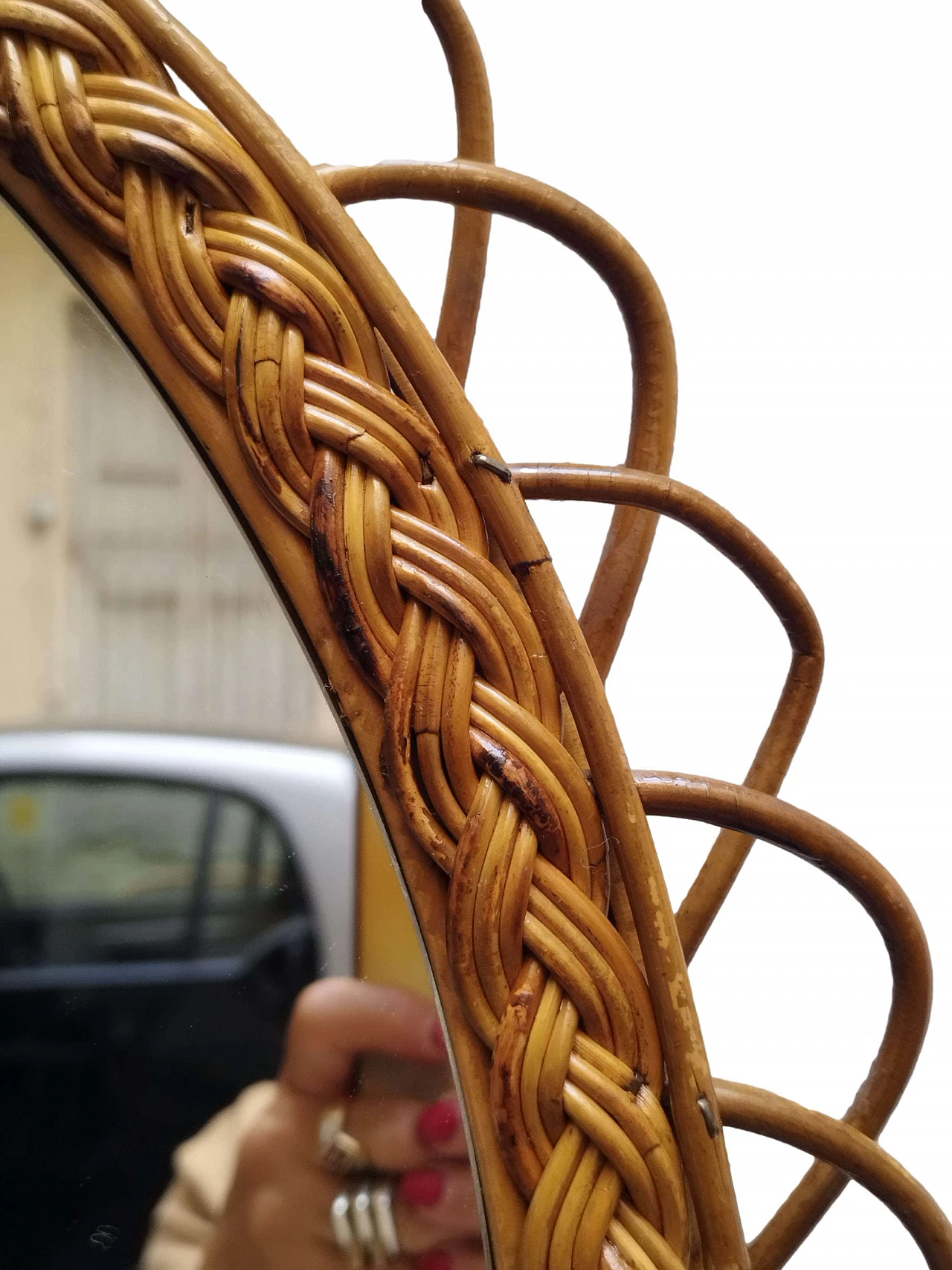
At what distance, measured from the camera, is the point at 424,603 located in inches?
8.1

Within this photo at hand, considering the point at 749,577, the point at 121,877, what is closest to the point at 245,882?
the point at 121,877

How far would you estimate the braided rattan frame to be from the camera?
200 millimetres

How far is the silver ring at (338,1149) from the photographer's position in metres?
0.21

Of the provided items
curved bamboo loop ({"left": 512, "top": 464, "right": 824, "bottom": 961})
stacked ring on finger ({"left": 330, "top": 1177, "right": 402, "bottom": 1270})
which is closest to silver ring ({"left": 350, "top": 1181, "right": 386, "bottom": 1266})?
stacked ring on finger ({"left": 330, "top": 1177, "right": 402, "bottom": 1270})

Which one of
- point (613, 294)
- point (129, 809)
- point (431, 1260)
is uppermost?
point (613, 294)

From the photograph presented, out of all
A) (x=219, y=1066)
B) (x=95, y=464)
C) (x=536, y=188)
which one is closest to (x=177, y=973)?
(x=219, y=1066)

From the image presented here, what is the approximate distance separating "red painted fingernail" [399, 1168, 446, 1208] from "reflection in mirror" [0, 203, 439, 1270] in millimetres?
43

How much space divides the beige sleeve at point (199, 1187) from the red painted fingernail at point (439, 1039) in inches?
1.5

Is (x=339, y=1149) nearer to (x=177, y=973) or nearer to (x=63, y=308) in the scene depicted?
(x=177, y=973)

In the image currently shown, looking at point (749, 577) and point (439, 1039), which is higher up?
point (749, 577)

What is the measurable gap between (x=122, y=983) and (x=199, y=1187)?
5 cm

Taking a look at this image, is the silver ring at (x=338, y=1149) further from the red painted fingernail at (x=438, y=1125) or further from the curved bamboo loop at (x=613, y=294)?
the curved bamboo loop at (x=613, y=294)

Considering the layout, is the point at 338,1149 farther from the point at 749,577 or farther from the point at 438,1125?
the point at 749,577

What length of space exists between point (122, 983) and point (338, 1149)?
0.21ft
